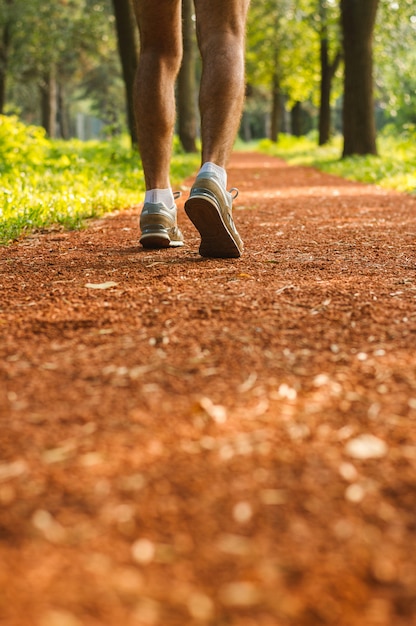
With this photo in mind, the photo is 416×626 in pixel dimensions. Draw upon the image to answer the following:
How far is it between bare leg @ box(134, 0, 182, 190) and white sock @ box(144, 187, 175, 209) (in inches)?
1.4

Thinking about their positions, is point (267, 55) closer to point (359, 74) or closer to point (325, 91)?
point (325, 91)

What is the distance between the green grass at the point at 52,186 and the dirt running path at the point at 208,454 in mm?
2137

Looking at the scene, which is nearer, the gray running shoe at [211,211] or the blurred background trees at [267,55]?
the gray running shoe at [211,211]

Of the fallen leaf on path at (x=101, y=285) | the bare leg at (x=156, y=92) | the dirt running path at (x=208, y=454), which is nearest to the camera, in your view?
the dirt running path at (x=208, y=454)

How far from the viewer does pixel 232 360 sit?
5.62 feet

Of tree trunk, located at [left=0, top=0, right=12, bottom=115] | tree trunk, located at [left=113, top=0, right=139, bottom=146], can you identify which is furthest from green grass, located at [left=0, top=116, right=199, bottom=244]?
tree trunk, located at [left=0, top=0, right=12, bottom=115]

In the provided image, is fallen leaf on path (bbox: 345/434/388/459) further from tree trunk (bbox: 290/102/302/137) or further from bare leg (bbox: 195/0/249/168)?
tree trunk (bbox: 290/102/302/137)

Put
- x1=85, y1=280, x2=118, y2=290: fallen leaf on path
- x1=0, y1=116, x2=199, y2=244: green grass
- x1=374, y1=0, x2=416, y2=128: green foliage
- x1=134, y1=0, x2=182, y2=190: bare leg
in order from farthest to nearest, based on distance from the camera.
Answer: x1=374, y1=0, x2=416, y2=128: green foliage < x1=0, y1=116, x2=199, y2=244: green grass < x1=134, y1=0, x2=182, y2=190: bare leg < x1=85, y1=280, x2=118, y2=290: fallen leaf on path

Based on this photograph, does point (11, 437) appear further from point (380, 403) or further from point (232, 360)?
point (380, 403)

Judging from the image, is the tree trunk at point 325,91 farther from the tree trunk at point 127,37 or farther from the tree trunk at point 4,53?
the tree trunk at point 4,53

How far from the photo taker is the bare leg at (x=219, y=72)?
3.00 metres

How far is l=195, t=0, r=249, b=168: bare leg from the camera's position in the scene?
3.00m

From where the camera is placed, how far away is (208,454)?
1.27 meters

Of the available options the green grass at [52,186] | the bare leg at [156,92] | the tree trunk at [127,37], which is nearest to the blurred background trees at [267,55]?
the tree trunk at [127,37]
